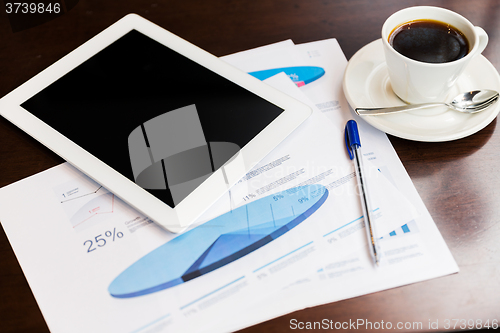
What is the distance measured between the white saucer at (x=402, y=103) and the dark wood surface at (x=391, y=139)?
1.2 inches

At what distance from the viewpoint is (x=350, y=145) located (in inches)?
21.8

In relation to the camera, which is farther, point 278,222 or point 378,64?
point 378,64

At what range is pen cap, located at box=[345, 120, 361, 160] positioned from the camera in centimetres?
55

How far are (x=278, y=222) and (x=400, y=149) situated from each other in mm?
225

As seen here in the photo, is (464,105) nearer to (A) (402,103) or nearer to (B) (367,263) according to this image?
(A) (402,103)

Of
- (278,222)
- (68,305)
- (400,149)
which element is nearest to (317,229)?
(278,222)

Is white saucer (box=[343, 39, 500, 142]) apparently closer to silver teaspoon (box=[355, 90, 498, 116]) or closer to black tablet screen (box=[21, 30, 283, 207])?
silver teaspoon (box=[355, 90, 498, 116])

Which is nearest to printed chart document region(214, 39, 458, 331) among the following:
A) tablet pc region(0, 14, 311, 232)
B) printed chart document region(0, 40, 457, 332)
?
printed chart document region(0, 40, 457, 332)

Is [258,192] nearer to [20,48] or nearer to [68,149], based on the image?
[68,149]

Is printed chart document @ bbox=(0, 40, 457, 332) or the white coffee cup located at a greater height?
the white coffee cup

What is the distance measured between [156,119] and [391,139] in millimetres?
353

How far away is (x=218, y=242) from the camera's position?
1.55ft

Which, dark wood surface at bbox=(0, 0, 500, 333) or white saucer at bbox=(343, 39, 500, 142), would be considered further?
white saucer at bbox=(343, 39, 500, 142)

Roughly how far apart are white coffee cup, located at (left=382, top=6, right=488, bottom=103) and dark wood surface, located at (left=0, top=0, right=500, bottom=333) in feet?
0.24
